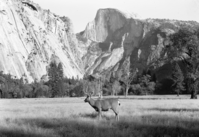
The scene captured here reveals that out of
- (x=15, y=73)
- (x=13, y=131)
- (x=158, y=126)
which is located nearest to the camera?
(x=13, y=131)

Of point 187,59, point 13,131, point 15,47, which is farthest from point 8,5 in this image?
point 13,131

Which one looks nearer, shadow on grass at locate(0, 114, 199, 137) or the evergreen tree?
shadow on grass at locate(0, 114, 199, 137)

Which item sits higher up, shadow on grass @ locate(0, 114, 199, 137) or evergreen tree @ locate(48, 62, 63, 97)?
evergreen tree @ locate(48, 62, 63, 97)

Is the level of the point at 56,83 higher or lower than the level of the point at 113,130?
higher

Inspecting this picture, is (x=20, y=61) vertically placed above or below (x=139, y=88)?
above

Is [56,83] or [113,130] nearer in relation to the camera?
[113,130]

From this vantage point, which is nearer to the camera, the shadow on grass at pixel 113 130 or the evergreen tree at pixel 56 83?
the shadow on grass at pixel 113 130

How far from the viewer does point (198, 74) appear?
44562mm

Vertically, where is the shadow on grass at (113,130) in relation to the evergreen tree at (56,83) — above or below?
below

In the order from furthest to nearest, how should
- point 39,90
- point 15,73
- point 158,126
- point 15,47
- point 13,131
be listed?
point 15,47
point 15,73
point 39,90
point 158,126
point 13,131

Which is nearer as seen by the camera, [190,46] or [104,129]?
[104,129]

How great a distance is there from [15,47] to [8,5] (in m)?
34.3

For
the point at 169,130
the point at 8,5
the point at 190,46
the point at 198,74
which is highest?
the point at 8,5

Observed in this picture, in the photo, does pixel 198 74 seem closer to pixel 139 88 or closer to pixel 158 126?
pixel 158 126
